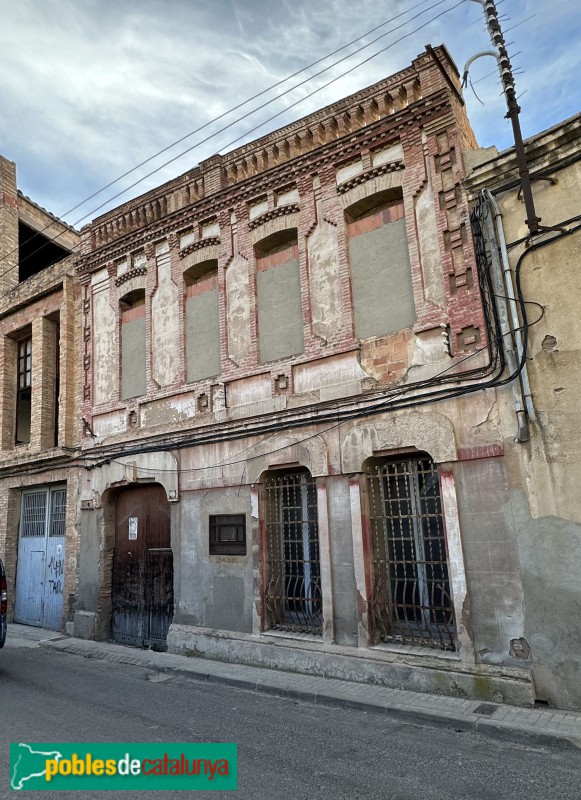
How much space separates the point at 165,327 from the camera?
10328 mm

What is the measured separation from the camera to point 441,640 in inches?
264

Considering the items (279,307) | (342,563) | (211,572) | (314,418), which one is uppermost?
(279,307)

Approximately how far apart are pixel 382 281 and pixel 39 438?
29.2ft

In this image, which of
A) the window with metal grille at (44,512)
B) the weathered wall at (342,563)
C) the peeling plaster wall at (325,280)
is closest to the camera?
the weathered wall at (342,563)

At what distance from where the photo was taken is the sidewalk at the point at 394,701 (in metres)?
5.19

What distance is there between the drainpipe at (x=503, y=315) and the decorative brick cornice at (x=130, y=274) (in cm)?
668

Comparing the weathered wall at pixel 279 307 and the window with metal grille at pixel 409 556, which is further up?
the weathered wall at pixel 279 307

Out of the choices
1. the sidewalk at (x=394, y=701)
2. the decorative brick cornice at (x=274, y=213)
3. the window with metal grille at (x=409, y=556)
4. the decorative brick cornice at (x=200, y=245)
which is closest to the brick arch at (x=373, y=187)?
the decorative brick cornice at (x=274, y=213)

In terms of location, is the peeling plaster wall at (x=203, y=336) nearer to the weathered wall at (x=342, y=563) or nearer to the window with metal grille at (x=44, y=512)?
the weathered wall at (x=342, y=563)

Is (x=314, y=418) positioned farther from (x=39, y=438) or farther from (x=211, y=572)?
(x=39, y=438)

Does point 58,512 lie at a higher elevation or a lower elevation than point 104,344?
lower

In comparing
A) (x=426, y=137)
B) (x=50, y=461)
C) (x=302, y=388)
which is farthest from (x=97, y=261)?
(x=426, y=137)

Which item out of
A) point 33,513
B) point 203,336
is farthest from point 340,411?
point 33,513

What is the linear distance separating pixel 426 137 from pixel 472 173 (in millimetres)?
1090
